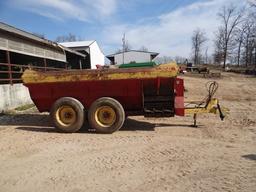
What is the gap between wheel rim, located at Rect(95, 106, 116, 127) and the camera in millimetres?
7949

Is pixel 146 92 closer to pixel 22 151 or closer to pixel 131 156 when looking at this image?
pixel 131 156

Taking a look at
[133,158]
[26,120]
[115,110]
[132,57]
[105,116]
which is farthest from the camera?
[132,57]

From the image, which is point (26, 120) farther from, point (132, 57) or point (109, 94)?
point (132, 57)

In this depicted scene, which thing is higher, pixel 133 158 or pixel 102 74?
pixel 102 74

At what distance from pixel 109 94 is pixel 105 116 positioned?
622 mm

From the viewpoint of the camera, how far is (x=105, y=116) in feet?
26.3

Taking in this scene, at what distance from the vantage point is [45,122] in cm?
955

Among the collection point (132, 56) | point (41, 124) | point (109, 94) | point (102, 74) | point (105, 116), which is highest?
point (132, 56)

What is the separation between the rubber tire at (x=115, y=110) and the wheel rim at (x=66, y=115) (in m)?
0.51

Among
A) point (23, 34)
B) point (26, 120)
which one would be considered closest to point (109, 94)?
point (26, 120)

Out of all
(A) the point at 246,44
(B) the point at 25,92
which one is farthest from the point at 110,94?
(A) the point at 246,44

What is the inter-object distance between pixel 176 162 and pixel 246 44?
69.2 meters

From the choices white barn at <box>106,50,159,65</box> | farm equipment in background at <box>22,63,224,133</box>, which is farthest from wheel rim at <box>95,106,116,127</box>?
white barn at <box>106,50,159,65</box>

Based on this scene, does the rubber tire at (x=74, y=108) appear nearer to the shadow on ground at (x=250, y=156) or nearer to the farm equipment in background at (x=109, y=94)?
the farm equipment in background at (x=109, y=94)
